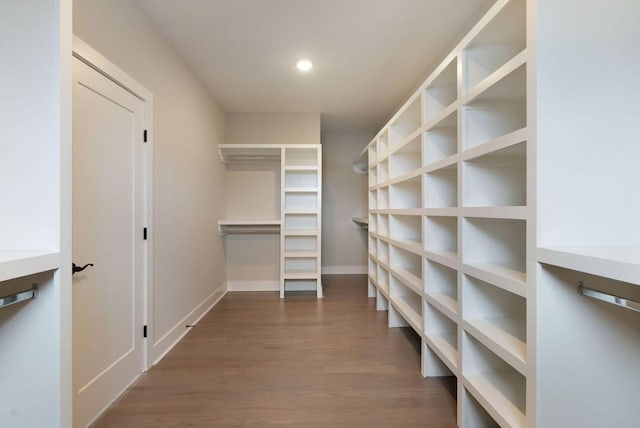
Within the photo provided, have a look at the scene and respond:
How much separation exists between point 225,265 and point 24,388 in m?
3.46

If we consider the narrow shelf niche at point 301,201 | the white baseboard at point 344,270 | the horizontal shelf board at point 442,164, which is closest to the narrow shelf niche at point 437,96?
the horizontal shelf board at point 442,164

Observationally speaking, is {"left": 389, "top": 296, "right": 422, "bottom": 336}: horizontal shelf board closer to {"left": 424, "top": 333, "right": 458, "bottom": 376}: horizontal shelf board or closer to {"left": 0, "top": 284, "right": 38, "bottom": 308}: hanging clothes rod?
{"left": 424, "top": 333, "right": 458, "bottom": 376}: horizontal shelf board

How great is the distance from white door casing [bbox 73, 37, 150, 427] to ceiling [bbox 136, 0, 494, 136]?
814 mm

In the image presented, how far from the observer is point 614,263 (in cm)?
69

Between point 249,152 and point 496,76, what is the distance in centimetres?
338

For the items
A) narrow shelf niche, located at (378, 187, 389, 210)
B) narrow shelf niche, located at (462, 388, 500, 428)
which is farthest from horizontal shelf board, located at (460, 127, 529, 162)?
narrow shelf niche, located at (378, 187, 389, 210)

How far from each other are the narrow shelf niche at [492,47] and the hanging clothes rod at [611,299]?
1052mm

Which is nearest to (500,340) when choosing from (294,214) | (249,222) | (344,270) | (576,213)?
(576,213)

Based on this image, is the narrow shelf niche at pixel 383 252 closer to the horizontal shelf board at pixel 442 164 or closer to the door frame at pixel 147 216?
the horizontal shelf board at pixel 442 164

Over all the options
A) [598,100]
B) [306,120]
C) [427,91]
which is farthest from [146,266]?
[306,120]

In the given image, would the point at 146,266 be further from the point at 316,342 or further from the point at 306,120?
the point at 306,120

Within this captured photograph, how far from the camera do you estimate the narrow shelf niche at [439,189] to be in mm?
1956

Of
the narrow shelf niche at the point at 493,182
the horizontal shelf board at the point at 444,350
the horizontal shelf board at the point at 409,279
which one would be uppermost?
the narrow shelf niche at the point at 493,182

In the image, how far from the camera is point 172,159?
254cm
